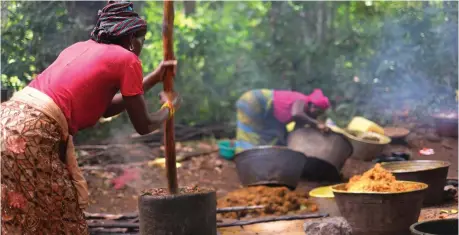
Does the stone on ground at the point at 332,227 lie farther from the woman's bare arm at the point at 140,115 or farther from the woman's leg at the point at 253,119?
the woman's leg at the point at 253,119

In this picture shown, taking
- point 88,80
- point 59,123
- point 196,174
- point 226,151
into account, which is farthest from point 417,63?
point 59,123

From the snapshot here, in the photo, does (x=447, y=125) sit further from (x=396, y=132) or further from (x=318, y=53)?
(x=318, y=53)

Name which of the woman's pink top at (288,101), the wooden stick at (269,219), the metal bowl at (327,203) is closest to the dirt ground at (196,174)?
the woman's pink top at (288,101)

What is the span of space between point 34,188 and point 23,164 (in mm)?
144

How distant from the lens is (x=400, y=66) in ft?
43.4

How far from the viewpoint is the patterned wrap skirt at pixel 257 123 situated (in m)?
10.6

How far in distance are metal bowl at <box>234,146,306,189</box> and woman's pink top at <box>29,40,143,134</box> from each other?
196 inches

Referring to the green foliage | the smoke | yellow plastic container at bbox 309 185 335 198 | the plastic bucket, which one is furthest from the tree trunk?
yellow plastic container at bbox 309 185 335 198

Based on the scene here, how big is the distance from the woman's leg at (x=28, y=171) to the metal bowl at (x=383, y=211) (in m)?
2.79

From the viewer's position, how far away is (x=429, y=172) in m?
6.98

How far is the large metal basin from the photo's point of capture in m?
9.57

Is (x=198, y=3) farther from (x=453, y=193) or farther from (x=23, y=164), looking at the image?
(x=23, y=164)

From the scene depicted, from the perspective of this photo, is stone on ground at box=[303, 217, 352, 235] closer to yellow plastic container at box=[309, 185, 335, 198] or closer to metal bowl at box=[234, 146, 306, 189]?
yellow plastic container at box=[309, 185, 335, 198]

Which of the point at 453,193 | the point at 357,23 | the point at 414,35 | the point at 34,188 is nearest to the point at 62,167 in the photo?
the point at 34,188
